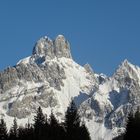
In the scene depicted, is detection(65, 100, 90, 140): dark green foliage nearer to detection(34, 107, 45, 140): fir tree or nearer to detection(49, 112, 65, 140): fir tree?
detection(49, 112, 65, 140): fir tree

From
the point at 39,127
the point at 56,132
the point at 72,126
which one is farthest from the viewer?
the point at 39,127

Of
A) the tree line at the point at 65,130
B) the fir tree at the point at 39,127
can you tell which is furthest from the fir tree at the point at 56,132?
the fir tree at the point at 39,127

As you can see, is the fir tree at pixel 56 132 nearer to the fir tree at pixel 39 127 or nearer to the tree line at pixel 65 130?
the tree line at pixel 65 130

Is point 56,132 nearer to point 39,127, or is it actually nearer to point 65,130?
point 65,130

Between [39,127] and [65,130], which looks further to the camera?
[39,127]

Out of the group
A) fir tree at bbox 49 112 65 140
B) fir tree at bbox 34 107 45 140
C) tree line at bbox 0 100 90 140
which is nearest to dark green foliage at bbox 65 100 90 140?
tree line at bbox 0 100 90 140

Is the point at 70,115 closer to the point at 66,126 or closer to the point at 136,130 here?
the point at 66,126

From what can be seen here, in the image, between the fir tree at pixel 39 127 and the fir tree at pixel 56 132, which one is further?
the fir tree at pixel 39 127

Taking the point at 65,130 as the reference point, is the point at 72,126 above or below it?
below

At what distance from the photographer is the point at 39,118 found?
12231 cm

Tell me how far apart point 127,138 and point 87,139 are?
12558 mm

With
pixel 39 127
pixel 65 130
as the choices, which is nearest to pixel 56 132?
pixel 65 130

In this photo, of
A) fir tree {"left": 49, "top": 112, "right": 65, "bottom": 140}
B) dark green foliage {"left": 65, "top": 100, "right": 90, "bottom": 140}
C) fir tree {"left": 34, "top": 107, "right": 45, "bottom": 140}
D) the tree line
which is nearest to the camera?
dark green foliage {"left": 65, "top": 100, "right": 90, "bottom": 140}

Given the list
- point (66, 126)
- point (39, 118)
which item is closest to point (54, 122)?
point (39, 118)
